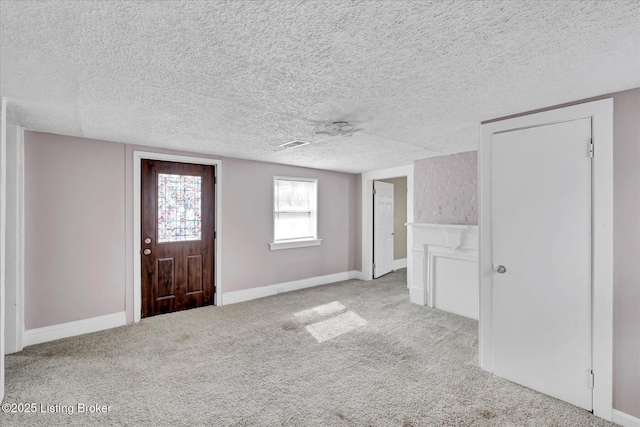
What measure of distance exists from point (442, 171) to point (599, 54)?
2.93m

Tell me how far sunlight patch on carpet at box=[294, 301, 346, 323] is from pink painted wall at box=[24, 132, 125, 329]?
224 cm

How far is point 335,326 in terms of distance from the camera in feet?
12.2

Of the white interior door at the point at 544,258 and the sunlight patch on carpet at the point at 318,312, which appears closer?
the white interior door at the point at 544,258

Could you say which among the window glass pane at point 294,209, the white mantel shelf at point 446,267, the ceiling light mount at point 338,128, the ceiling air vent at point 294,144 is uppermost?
the ceiling air vent at point 294,144

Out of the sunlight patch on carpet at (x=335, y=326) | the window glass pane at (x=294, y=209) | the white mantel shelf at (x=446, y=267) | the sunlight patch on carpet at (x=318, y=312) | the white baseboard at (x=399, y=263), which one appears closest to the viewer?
the sunlight patch on carpet at (x=335, y=326)

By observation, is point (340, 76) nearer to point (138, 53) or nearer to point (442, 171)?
point (138, 53)

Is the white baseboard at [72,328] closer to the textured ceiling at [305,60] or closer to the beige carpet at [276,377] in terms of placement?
the beige carpet at [276,377]

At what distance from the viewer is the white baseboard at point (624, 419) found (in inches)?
77.8

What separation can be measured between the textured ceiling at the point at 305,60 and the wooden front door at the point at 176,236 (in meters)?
1.23

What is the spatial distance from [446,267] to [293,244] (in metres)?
2.50

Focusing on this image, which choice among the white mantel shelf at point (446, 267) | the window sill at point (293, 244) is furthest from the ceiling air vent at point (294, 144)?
the white mantel shelf at point (446, 267)

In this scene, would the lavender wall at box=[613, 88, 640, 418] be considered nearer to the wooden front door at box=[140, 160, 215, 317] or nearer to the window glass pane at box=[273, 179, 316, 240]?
the window glass pane at box=[273, 179, 316, 240]

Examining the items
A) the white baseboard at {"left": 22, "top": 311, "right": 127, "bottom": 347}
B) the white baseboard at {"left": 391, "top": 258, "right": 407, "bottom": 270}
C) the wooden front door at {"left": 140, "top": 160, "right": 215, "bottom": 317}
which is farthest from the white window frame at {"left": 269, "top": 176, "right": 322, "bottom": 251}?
the white baseboard at {"left": 391, "top": 258, "right": 407, "bottom": 270}

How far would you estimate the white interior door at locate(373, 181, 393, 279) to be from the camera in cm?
628
